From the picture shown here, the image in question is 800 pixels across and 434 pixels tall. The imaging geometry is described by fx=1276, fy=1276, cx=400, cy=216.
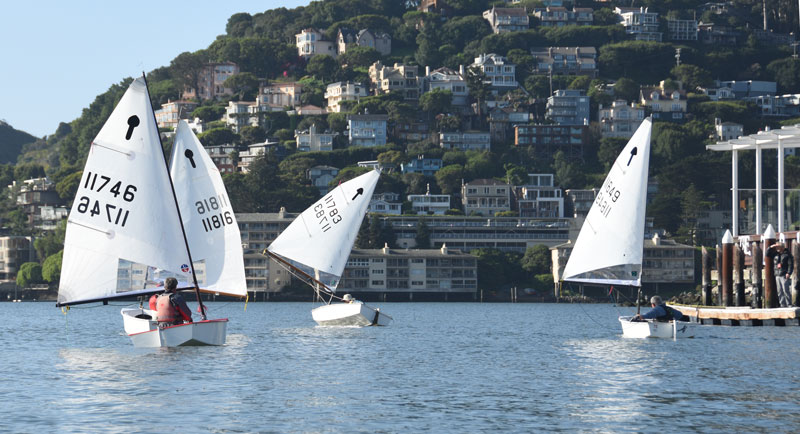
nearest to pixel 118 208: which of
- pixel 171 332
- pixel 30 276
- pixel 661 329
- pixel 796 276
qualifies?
pixel 171 332

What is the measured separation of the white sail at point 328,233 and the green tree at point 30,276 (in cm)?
12143

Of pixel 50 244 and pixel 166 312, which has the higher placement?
pixel 50 244

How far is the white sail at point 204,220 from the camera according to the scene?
49312 millimetres

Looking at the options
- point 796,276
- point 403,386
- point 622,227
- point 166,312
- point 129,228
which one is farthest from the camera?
point 622,227

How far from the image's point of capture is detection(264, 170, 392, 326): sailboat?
211 ft

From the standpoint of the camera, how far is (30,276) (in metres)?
179

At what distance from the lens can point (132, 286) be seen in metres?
44.8

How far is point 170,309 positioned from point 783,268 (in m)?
28.5

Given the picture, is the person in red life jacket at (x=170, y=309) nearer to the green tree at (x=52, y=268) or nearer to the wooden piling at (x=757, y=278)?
the wooden piling at (x=757, y=278)

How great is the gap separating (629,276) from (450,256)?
112 meters

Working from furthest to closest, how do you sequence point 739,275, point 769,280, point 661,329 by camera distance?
point 739,275
point 769,280
point 661,329

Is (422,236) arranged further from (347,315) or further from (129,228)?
(129,228)

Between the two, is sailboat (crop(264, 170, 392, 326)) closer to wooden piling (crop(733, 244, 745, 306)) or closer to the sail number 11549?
the sail number 11549

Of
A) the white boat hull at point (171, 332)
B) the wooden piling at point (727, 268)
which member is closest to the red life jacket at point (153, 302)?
the white boat hull at point (171, 332)
